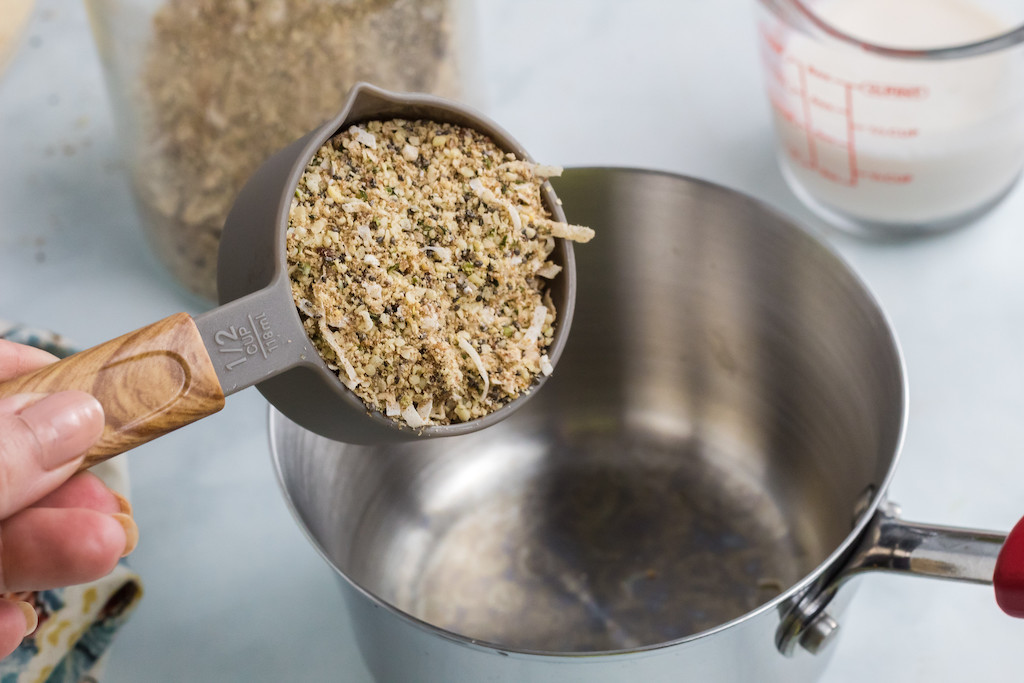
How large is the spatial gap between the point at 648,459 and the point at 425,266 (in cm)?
37

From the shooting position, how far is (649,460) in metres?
0.91

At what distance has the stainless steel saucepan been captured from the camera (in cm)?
75

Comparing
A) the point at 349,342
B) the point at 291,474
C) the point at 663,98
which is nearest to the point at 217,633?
the point at 291,474

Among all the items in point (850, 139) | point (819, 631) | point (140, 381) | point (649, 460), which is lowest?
point (649, 460)

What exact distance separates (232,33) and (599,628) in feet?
1.67

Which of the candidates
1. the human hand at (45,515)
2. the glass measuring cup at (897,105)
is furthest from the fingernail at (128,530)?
the glass measuring cup at (897,105)

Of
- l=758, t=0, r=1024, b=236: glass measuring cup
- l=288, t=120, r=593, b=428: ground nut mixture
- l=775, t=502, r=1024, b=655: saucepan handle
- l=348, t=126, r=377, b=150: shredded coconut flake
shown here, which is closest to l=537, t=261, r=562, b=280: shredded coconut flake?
l=288, t=120, r=593, b=428: ground nut mixture

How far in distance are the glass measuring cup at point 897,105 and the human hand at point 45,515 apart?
0.63 meters

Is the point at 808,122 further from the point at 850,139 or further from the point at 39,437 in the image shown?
the point at 39,437

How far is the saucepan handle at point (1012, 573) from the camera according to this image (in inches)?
20.9

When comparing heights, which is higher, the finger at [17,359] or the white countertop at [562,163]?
the finger at [17,359]

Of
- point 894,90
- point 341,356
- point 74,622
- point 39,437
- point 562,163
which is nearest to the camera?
point 39,437

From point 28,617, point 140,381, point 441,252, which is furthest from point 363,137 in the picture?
point 28,617

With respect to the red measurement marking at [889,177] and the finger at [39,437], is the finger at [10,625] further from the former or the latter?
the red measurement marking at [889,177]
